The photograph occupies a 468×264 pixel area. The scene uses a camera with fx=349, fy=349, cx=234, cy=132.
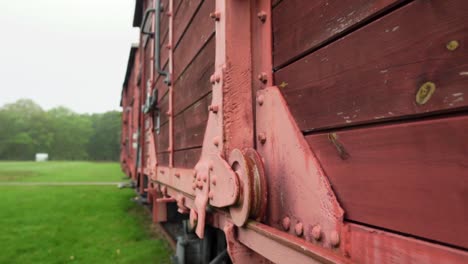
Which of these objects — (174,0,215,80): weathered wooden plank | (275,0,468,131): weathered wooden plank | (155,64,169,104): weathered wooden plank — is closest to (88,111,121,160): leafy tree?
(155,64,169,104): weathered wooden plank

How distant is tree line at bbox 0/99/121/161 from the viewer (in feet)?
223

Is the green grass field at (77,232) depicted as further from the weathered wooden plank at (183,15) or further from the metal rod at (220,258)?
the weathered wooden plank at (183,15)

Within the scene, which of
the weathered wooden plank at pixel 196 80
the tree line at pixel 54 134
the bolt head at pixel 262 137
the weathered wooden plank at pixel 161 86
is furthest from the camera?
the tree line at pixel 54 134

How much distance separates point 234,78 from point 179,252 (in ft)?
9.01

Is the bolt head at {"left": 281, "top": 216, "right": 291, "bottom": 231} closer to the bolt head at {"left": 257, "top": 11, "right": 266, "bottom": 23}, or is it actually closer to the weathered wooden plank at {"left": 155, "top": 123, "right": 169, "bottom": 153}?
the bolt head at {"left": 257, "top": 11, "right": 266, "bottom": 23}

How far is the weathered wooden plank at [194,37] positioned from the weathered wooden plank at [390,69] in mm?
1079

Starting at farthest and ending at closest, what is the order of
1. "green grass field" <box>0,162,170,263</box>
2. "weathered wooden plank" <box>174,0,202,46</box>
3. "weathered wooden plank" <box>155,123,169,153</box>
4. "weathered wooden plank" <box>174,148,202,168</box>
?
"green grass field" <box>0,162,170,263</box> → "weathered wooden plank" <box>155,123,169,153</box> → "weathered wooden plank" <box>174,0,202,46</box> → "weathered wooden plank" <box>174,148,202,168</box>

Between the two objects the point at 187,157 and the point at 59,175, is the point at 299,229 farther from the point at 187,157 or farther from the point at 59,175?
the point at 59,175

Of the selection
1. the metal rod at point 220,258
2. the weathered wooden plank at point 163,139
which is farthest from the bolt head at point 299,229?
the weathered wooden plank at point 163,139

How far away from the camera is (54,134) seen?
75500 mm

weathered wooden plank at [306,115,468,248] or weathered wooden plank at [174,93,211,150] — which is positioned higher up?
weathered wooden plank at [174,93,211,150]

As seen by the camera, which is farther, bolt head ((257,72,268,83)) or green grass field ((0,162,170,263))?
green grass field ((0,162,170,263))

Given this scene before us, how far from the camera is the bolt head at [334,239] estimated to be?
36.0 inches

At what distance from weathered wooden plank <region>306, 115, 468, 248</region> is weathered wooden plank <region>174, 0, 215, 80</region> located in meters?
1.31
